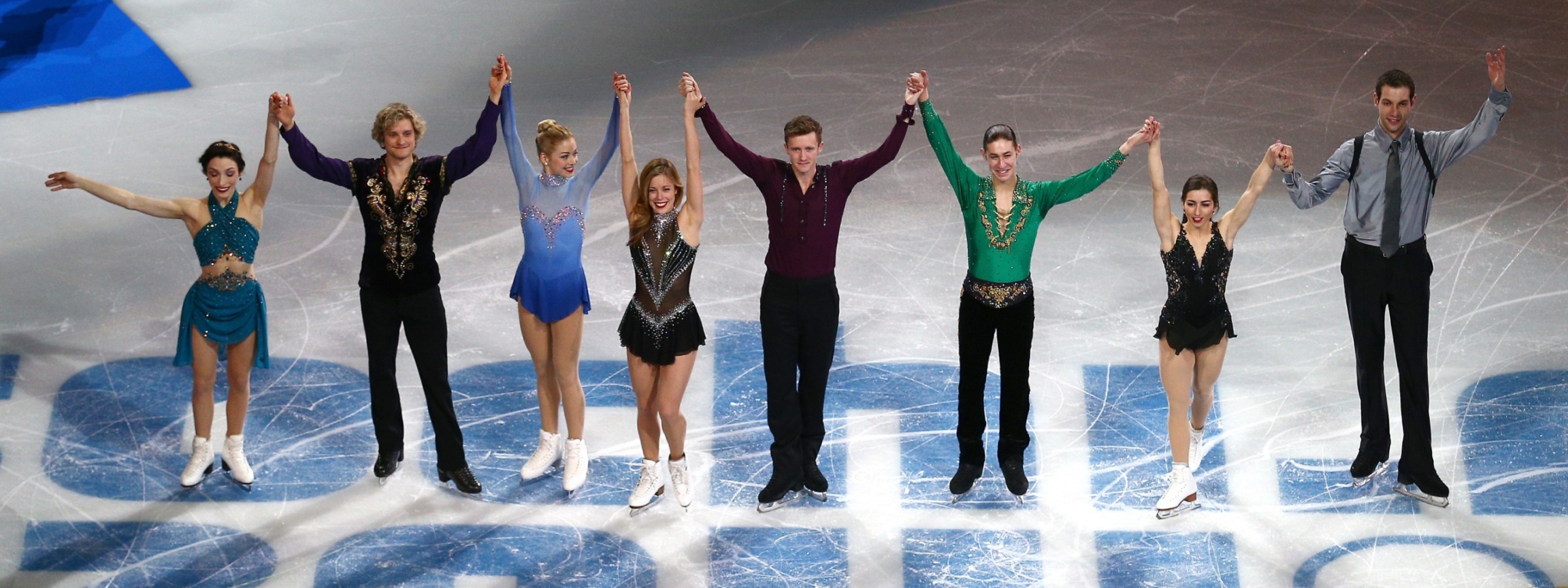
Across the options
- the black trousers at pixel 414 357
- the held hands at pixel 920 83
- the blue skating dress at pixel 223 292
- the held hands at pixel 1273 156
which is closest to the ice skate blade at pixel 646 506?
the black trousers at pixel 414 357

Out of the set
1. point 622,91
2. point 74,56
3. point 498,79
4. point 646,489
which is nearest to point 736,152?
point 622,91

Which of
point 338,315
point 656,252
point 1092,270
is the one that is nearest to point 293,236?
point 338,315

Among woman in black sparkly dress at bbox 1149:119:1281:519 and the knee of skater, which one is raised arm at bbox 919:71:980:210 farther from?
the knee of skater

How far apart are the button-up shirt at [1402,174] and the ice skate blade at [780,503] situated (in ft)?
6.94

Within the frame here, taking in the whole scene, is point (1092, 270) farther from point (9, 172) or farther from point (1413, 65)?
point (9, 172)

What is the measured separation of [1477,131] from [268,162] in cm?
428

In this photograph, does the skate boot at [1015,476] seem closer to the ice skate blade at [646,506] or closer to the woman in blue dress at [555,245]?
the ice skate blade at [646,506]

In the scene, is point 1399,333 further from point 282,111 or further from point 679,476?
point 282,111

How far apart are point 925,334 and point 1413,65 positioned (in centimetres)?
361

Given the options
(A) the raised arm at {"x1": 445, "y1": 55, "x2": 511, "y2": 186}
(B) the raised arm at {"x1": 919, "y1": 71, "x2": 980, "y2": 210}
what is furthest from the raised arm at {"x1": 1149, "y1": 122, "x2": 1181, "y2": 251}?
(A) the raised arm at {"x1": 445, "y1": 55, "x2": 511, "y2": 186}

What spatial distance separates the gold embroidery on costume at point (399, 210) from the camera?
589 centimetres

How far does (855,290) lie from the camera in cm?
759

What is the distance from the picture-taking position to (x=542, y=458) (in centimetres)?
639

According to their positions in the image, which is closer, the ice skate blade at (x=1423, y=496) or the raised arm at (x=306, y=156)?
the raised arm at (x=306, y=156)
